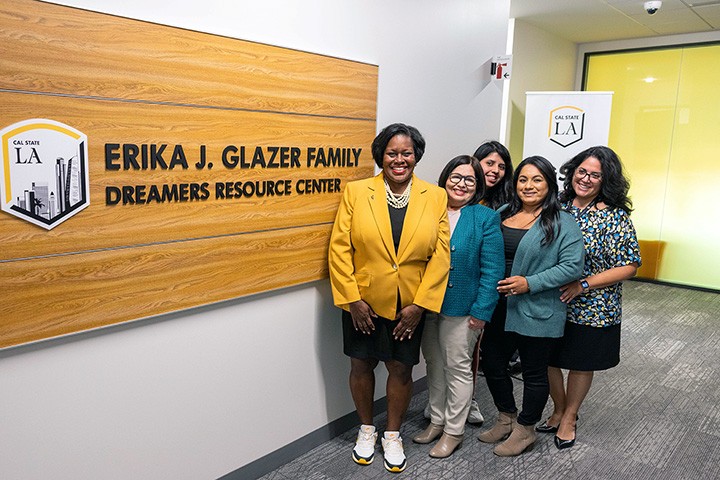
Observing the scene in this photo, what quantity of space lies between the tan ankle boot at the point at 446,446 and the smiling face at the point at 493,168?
123cm

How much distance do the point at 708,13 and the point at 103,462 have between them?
565 centimetres

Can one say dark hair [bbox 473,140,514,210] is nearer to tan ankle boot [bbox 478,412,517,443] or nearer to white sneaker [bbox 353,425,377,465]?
tan ankle boot [bbox 478,412,517,443]

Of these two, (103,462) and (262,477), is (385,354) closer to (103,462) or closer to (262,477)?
(262,477)

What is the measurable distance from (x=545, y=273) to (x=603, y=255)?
32 cm

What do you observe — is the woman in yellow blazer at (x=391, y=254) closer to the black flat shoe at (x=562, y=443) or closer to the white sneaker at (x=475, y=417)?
the white sneaker at (x=475, y=417)

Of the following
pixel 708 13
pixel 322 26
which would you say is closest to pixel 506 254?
pixel 322 26

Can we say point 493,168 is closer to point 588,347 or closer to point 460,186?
point 460,186

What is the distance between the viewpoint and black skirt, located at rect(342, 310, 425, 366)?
2396 mm

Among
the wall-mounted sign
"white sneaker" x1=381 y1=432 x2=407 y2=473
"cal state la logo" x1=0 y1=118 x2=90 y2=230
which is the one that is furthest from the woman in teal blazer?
"cal state la logo" x1=0 y1=118 x2=90 y2=230

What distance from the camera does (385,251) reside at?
229 centimetres

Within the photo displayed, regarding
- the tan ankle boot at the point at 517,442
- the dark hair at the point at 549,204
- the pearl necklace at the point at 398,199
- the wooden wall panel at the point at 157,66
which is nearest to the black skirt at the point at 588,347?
the tan ankle boot at the point at 517,442

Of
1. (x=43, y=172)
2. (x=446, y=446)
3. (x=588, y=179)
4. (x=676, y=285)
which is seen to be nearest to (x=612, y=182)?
(x=588, y=179)

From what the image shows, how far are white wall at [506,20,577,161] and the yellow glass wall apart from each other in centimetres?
51

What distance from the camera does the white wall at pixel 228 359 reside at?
1.71m
